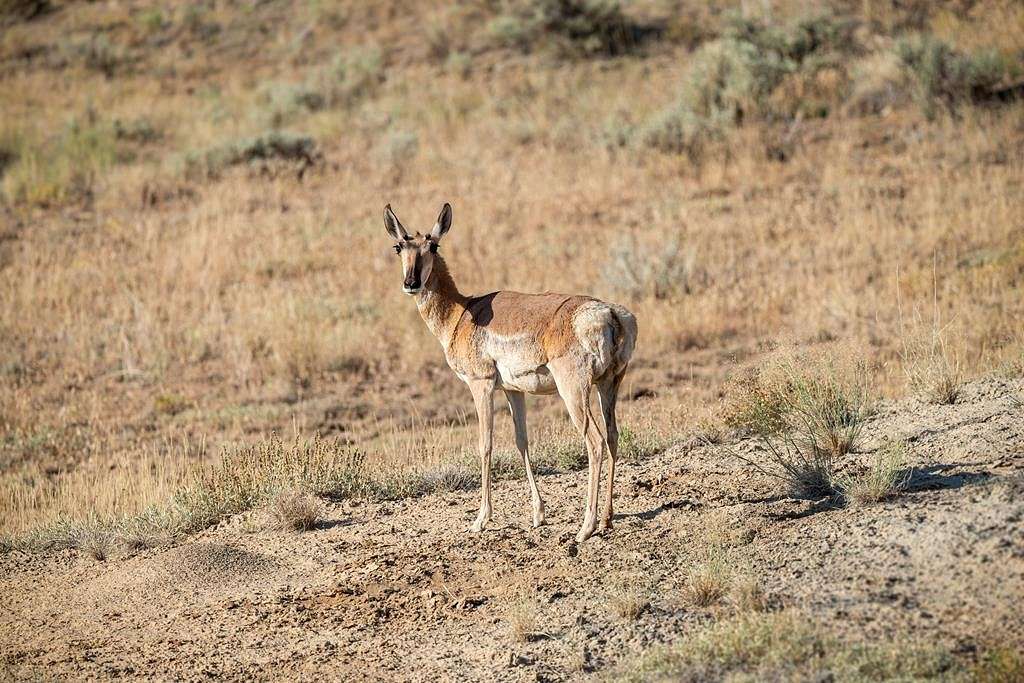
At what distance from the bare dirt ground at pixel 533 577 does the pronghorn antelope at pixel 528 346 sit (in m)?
0.65

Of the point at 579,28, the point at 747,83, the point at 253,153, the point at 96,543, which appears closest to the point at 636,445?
the point at 96,543

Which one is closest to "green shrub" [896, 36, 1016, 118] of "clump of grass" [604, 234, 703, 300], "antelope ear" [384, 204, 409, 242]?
"clump of grass" [604, 234, 703, 300]

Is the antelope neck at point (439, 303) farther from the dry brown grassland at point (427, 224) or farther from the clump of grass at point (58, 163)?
the clump of grass at point (58, 163)

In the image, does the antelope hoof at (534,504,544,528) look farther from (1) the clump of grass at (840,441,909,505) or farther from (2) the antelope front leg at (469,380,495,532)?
(1) the clump of grass at (840,441,909,505)

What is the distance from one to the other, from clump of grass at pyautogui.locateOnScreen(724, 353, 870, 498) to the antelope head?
272cm

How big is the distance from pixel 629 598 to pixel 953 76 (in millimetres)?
18148

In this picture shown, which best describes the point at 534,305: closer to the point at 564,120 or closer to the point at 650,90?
the point at 564,120

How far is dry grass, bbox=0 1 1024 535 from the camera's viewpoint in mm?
13781

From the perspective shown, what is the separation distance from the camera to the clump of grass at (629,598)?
22.6ft

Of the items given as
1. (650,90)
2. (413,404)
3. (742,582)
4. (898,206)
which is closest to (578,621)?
(742,582)

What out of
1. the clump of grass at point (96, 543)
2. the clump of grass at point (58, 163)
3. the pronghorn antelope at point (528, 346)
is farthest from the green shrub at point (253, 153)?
the pronghorn antelope at point (528, 346)

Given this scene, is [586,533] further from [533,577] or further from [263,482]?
[263,482]

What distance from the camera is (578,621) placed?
7051 mm

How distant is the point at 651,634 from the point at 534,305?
2654 mm
